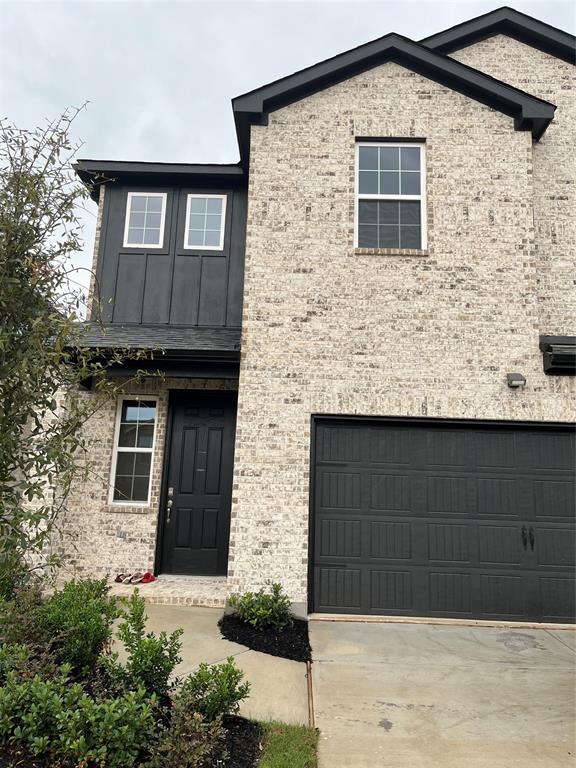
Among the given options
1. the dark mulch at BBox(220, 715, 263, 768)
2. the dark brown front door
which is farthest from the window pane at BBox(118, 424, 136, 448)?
the dark mulch at BBox(220, 715, 263, 768)

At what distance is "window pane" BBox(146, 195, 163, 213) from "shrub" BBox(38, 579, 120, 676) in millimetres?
6215

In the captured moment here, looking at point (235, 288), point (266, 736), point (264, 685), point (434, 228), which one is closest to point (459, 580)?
point (264, 685)

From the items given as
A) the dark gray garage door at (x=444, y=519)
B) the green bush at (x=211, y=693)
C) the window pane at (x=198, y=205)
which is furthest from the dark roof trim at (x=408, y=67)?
the green bush at (x=211, y=693)

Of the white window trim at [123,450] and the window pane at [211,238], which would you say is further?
the window pane at [211,238]

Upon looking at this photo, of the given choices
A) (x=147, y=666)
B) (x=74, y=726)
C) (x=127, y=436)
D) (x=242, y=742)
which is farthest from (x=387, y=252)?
(x=74, y=726)

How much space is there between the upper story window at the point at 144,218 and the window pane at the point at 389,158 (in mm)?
3590

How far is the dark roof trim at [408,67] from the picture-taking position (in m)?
7.02

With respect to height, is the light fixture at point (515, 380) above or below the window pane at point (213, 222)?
below

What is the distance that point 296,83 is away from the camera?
711 cm

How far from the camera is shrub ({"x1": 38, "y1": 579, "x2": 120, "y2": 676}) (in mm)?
3742

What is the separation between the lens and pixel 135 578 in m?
6.93

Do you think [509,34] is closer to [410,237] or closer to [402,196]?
[402,196]

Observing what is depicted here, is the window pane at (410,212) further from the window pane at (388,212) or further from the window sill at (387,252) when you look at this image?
the window sill at (387,252)

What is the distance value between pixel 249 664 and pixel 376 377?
362 cm
